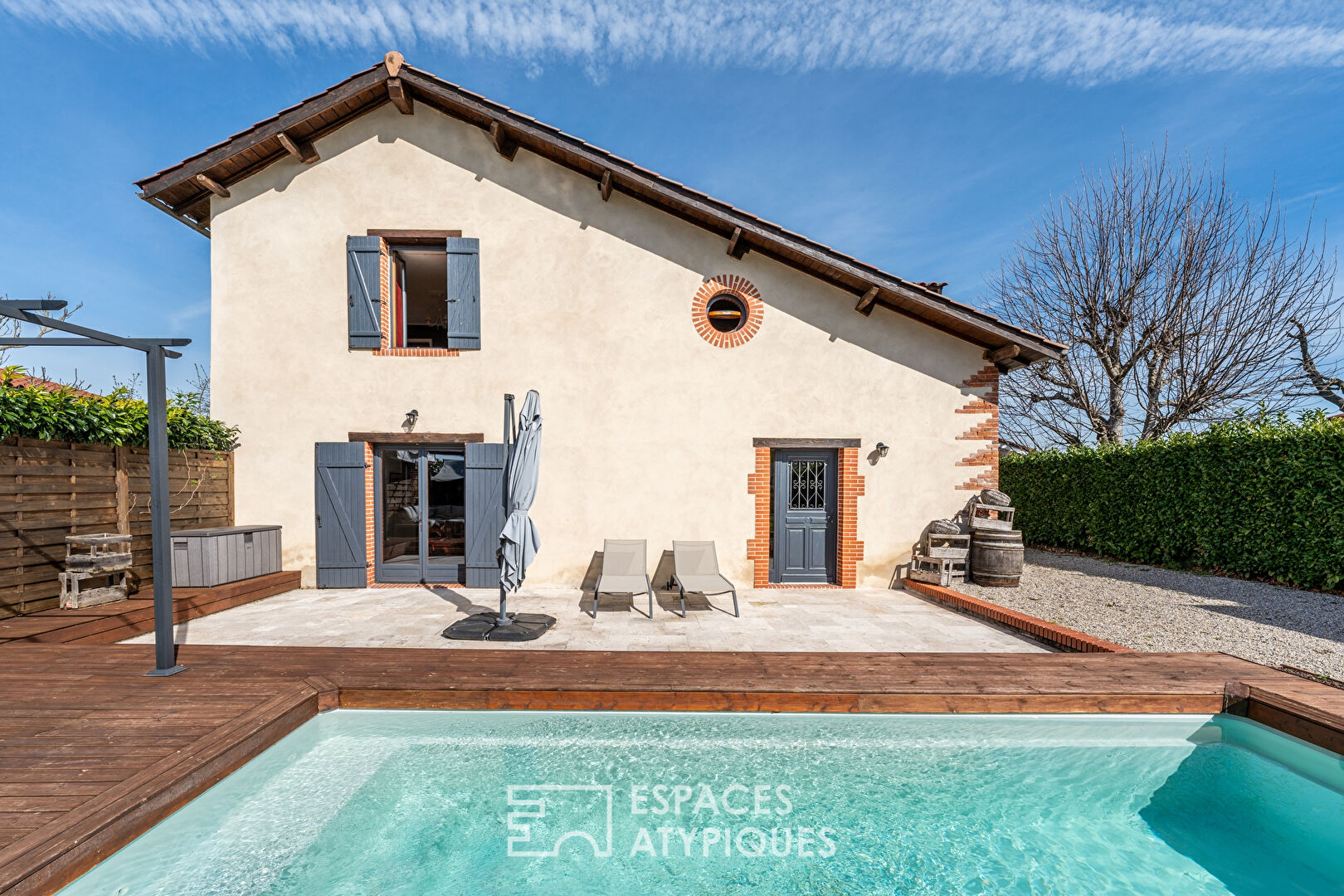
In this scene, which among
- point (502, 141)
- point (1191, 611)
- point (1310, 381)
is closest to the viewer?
point (1191, 611)

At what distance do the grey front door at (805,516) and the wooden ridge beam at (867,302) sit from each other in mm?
2084

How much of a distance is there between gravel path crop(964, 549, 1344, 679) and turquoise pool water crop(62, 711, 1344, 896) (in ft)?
5.23

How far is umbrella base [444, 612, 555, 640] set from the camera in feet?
16.4

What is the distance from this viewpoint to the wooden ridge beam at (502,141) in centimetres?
696

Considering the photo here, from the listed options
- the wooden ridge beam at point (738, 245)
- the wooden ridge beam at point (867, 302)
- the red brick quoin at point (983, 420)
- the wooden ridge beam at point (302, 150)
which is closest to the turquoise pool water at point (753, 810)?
the red brick quoin at point (983, 420)

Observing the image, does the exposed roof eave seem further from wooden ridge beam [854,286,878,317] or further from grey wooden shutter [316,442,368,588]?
grey wooden shutter [316,442,368,588]

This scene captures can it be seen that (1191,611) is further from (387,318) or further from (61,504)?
(61,504)

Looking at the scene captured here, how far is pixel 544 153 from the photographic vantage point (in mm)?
7359

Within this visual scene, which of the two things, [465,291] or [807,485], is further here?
[807,485]

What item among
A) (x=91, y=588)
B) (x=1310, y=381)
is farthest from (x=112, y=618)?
(x=1310, y=381)

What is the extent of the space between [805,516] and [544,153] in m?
6.47

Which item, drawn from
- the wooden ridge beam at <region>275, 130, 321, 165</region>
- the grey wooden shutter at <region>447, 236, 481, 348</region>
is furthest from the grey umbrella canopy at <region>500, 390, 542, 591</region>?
the wooden ridge beam at <region>275, 130, 321, 165</region>

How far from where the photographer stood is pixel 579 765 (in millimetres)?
3377
